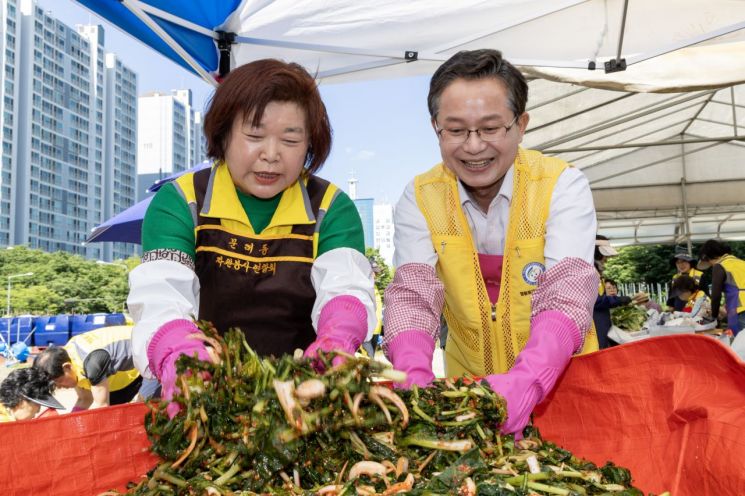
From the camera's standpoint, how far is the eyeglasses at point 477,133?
191 centimetres

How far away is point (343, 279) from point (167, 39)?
2.54 metres

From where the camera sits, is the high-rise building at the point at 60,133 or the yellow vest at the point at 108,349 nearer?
the yellow vest at the point at 108,349

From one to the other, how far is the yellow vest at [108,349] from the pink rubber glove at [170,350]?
4505 millimetres

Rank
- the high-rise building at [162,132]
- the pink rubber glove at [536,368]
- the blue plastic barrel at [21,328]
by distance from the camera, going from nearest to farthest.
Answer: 1. the pink rubber glove at [536,368]
2. the blue plastic barrel at [21,328]
3. the high-rise building at [162,132]

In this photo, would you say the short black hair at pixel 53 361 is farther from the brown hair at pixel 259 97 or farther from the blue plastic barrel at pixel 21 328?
the blue plastic barrel at pixel 21 328

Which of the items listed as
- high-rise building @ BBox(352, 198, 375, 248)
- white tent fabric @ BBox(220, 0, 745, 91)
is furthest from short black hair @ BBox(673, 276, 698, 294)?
high-rise building @ BBox(352, 198, 375, 248)

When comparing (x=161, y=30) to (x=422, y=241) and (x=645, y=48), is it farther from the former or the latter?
(x=645, y=48)

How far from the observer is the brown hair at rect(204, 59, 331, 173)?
5.86 ft

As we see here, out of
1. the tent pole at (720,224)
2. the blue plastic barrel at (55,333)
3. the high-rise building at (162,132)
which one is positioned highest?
the high-rise building at (162,132)

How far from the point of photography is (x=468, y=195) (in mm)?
2297

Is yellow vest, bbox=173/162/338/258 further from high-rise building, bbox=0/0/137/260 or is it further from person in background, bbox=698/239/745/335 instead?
high-rise building, bbox=0/0/137/260

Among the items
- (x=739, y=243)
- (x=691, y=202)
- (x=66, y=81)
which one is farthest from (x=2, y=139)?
(x=691, y=202)

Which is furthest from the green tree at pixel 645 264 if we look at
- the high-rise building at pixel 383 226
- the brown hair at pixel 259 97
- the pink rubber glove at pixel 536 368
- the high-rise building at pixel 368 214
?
the high-rise building at pixel 368 214

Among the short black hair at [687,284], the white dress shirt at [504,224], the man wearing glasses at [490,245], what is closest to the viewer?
the man wearing glasses at [490,245]
